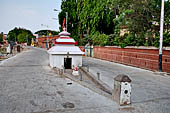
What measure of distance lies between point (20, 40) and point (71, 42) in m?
88.3

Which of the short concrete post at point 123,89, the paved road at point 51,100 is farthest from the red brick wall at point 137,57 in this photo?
the short concrete post at point 123,89

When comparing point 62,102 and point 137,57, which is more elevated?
point 137,57

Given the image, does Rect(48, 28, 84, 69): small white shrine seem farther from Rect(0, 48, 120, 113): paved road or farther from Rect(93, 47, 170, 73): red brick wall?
Rect(93, 47, 170, 73): red brick wall

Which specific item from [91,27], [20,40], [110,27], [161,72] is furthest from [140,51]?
[20,40]

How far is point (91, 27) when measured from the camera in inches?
1193

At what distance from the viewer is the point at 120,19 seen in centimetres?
1739

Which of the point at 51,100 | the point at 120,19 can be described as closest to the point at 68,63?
the point at 120,19

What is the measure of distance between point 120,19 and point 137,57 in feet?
15.5

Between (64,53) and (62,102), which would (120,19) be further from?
(62,102)

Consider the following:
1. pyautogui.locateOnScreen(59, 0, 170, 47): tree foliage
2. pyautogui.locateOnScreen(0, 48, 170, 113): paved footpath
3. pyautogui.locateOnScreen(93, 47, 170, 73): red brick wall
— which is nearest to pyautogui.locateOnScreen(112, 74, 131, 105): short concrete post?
pyautogui.locateOnScreen(0, 48, 170, 113): paved footpath

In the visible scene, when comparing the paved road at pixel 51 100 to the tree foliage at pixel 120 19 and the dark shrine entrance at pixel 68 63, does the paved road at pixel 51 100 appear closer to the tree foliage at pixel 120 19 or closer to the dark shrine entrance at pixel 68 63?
the dark shrine entrance at pixel 68 63

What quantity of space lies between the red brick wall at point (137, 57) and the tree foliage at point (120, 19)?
0.86m

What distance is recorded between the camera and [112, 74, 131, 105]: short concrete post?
5707 mm

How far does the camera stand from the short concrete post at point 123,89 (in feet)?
18.7
